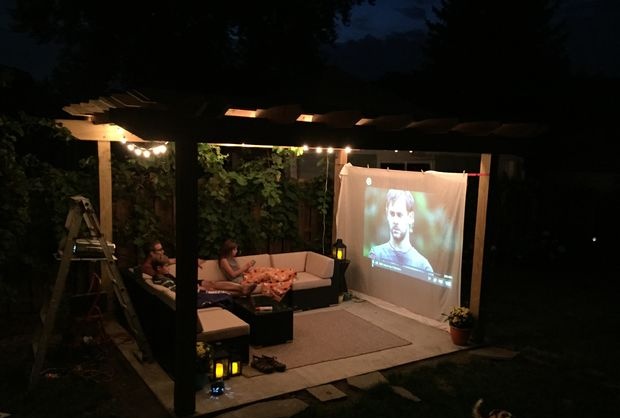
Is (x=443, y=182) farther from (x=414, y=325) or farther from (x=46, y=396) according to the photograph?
(x=46, y=396)

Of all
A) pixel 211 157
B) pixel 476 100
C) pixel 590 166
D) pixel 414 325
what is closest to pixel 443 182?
pixel 414 325

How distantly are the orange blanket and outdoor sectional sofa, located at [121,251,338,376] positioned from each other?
117mm

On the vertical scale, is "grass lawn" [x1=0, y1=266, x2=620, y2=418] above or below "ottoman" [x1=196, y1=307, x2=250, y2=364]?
below

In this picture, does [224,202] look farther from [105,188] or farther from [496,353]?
[496,353]

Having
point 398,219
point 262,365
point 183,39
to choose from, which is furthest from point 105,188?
point 183,39

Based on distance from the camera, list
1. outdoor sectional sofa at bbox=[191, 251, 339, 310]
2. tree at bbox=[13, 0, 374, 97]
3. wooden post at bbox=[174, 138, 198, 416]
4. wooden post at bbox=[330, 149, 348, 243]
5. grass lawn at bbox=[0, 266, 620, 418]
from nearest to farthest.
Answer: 1. wooden post at bbox=[174, 138, 198, 416]
2. grass lawn at bbox=[0, 266, 620, 418]
3. outdoor sectional sofa at bbox=[191, 251, 339, 310]
4. wooden post at bbox=[330, 149, 348, 243]
5. tree at bbox=[13, 0, 374, 97]

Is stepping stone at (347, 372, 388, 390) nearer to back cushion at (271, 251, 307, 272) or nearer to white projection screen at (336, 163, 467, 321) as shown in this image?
white projection screen at (336, 163, 467, 321)

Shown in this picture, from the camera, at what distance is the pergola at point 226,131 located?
3770 mm

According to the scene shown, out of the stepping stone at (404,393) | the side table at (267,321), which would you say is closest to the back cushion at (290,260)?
the side table at (267,321)

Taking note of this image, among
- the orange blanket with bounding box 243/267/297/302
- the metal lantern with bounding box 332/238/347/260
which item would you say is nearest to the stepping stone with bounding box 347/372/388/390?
the orange blanket with bounding box 243/267/297/302

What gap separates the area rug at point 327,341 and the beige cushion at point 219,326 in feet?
1.25

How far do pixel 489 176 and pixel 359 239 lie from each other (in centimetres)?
257

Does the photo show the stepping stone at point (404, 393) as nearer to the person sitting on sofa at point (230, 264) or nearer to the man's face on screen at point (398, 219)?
the man's face on screen at point (398, 219)

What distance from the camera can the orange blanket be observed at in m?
6.58
